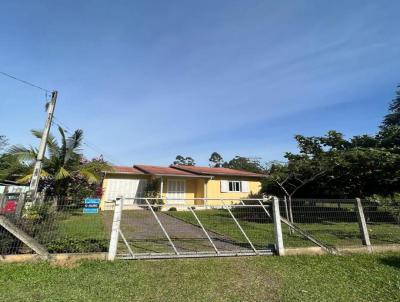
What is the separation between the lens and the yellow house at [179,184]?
20094 millimetres

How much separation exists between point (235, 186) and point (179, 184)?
16.4 feet

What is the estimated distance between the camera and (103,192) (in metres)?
19.3

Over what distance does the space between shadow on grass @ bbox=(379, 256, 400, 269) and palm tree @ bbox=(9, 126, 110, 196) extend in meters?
13.6

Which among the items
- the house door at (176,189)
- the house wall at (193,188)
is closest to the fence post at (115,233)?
the house door at (176,189)

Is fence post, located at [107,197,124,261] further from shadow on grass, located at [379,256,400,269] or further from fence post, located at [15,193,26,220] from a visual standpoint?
shadow on grass, located at [379,256,400,269]

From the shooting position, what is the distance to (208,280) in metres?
5.32

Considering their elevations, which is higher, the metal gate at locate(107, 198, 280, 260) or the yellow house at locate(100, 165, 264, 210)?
the yellow house at locate(100, 165, 264, 210)

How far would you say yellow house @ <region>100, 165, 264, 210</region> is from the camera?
20094mm

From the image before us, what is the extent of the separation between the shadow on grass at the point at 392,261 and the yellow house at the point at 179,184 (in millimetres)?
12274

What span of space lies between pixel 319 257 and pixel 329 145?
12.0m

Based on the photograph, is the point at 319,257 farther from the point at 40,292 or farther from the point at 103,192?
the point at 103,192

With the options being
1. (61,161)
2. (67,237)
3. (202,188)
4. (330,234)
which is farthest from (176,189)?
(67,237)

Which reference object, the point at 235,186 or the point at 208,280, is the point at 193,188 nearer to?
the point at 235,186

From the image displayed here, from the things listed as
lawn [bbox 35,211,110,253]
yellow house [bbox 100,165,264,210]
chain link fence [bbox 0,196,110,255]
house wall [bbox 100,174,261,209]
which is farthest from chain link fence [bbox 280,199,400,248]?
house wall [bbox 100,174,261,209]
